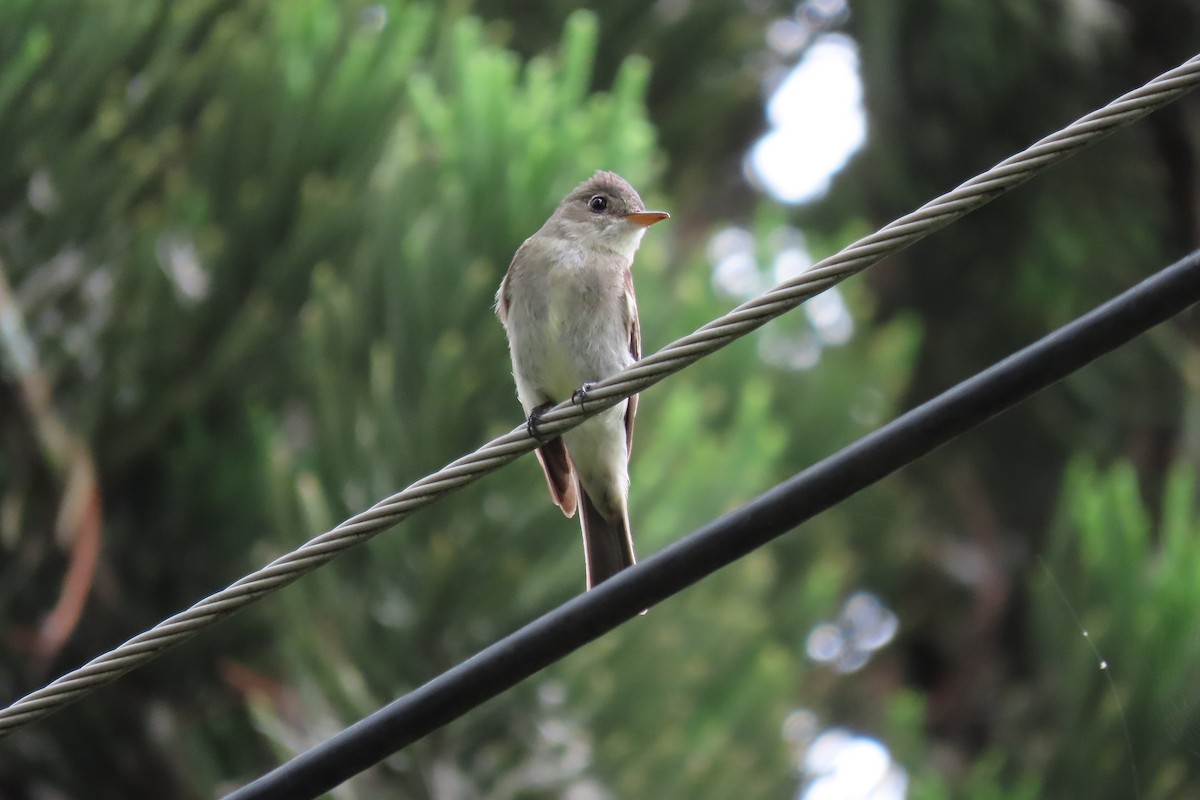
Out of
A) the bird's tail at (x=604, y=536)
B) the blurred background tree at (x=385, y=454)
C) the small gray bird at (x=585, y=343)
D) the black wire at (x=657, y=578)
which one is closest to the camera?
the black wire at (x=657, y=578)

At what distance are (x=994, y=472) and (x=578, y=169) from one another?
21.7 ft

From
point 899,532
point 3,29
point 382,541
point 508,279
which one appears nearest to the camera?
point 508,279

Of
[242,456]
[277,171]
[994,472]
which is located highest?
[277,171]

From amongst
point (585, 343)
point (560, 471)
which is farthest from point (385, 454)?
point (585, 343)

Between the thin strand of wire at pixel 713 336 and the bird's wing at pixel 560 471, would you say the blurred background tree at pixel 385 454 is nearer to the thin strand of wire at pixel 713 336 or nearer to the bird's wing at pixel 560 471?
the bird's wing at pixel 560 471

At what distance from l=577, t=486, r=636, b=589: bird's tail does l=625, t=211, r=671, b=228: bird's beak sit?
89 centimetres

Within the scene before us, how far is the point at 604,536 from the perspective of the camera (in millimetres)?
5270

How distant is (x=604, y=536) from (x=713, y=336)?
99.5 inches

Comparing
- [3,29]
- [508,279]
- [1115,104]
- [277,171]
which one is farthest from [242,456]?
[1115,104]

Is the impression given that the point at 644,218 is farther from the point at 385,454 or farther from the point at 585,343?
the point at 385,454

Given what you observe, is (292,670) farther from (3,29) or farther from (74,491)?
(3,29)

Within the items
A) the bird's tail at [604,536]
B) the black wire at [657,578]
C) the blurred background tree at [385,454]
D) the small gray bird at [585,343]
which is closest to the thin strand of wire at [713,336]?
the black wire at [657,578]

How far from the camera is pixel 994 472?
499 inches

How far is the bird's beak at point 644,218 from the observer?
16.5 ft
